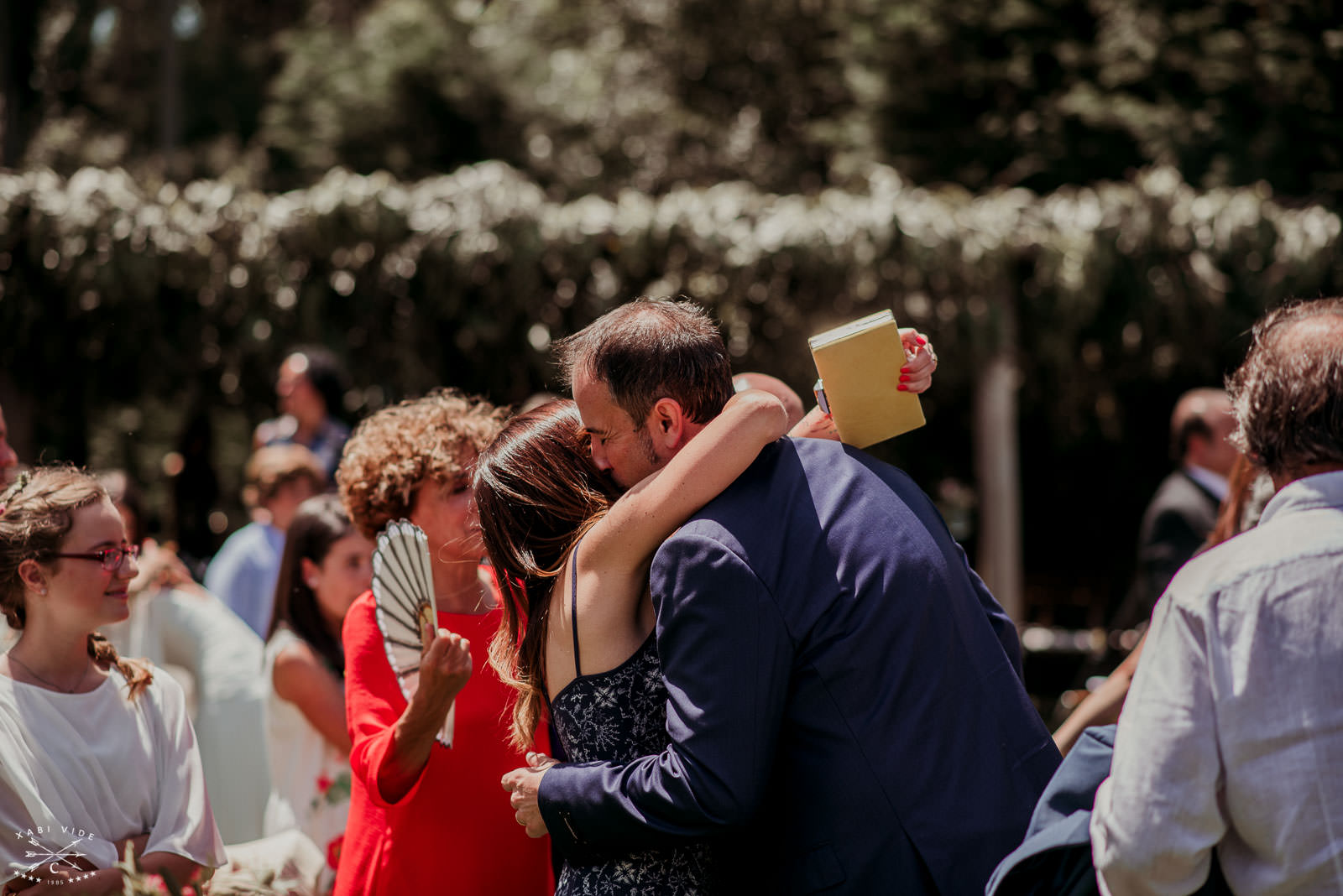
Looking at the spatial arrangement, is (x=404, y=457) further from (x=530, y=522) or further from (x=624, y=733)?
(x=624, y=733)

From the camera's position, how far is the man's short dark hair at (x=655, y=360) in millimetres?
1875

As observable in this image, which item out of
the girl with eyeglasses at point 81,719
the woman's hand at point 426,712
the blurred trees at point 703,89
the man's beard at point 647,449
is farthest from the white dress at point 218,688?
the blurred trees at point 703,89

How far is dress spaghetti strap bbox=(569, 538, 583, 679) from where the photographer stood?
185 centimetres

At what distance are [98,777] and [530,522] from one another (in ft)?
3.66

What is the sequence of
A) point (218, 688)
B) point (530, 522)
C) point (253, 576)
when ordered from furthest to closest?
point (253, 576), point (218, 688), point (530, 522)

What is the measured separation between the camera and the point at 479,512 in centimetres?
202

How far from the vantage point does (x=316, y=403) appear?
572cm

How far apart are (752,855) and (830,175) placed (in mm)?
11605

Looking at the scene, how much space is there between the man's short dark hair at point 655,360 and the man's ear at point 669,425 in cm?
1

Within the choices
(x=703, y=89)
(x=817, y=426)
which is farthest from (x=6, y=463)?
(x=703, y=89)

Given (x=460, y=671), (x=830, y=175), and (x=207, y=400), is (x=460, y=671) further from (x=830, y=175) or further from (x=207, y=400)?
(x=830, y=175)

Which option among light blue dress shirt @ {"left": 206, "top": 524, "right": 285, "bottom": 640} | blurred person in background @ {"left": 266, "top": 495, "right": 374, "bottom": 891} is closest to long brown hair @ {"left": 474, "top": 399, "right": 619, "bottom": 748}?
blurred person in background @ {"left": 266, "top": 495, "right": 374, "bottom": 891}

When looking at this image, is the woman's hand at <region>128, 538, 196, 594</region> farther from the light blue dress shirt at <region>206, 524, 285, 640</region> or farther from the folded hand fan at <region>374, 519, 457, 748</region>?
the folded hand fan at <region>374, 519, 457, 748</region>

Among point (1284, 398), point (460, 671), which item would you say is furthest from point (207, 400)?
point (1284, 398)
